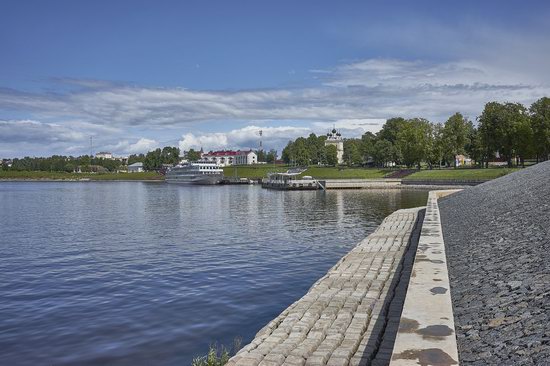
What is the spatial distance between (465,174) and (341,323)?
9177 centimetres

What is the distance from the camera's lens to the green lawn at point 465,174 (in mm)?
86169

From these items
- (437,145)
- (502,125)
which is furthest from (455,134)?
(502,125)

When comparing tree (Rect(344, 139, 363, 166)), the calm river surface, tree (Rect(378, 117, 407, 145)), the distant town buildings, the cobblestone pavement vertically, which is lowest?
the calm river surface

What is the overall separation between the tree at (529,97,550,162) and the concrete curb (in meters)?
91.5

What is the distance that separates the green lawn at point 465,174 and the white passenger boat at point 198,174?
219 ft

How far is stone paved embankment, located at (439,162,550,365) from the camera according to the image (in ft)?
22.2

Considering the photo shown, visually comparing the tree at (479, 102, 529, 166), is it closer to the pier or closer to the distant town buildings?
the distant town buildings

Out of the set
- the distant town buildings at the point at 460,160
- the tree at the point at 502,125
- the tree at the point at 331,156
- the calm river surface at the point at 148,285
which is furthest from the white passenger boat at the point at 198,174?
the calm river surface at the point at 148,285

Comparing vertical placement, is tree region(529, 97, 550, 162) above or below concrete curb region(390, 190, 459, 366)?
above

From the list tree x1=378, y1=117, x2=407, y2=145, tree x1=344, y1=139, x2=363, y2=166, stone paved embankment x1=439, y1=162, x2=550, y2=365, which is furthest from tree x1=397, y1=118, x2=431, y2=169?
stone paved embankment x1=439, y1=162, x2=550, y2=365

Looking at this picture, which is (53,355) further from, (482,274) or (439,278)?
(482,274)

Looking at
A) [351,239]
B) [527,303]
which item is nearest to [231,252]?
[351,239]

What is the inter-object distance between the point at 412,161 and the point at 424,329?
4925 inches

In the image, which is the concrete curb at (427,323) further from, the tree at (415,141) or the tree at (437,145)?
the tree at (415,141)
